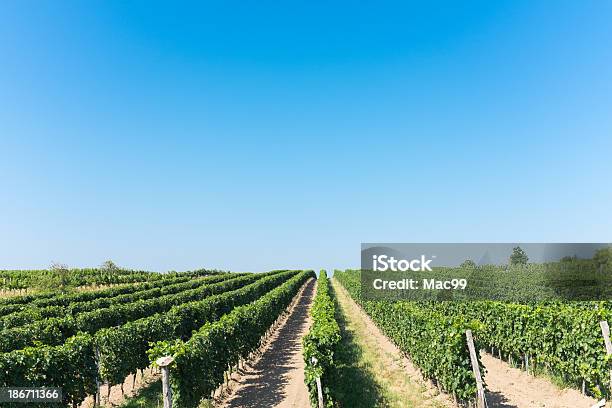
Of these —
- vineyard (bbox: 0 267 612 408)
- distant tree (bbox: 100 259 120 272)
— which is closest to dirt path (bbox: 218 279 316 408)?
vineyard (bbox: 0 267 612 408)

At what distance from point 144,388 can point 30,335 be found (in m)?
5.76

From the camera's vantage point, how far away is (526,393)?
13.3 meters

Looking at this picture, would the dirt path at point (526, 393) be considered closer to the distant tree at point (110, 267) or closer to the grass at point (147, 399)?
the grass at point (147, 399)

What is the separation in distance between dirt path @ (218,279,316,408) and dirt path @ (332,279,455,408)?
2.34 metres

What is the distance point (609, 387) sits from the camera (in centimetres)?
1184

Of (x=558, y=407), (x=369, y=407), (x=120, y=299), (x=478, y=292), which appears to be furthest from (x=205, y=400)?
(x=478, y=292)

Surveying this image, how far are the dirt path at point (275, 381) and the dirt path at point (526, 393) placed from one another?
6.18 meters

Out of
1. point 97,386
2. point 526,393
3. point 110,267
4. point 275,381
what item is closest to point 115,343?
point 97,386

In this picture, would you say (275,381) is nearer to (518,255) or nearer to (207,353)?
(207,353)

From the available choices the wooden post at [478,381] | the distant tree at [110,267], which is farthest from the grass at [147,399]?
the distant tree at [110,267]

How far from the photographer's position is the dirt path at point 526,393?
39.7ft

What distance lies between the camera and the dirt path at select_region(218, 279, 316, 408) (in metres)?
13.3

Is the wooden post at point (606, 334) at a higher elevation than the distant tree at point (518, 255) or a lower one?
higher

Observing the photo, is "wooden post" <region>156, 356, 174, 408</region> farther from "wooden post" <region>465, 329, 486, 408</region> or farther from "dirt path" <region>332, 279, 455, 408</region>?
"wooden post" <region>465, 329, 486, 408</region>
